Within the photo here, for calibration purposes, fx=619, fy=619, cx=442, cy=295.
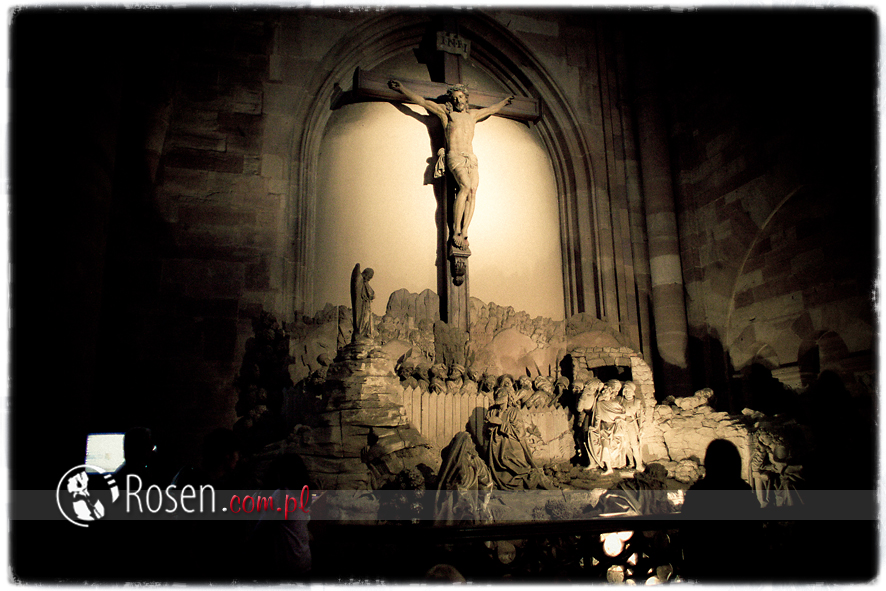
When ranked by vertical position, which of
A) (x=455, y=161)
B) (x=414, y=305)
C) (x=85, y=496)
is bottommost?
(x=85, y=496)

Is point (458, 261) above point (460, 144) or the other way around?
the other way around

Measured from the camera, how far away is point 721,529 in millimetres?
2492

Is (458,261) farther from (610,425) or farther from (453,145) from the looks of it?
(610,425)

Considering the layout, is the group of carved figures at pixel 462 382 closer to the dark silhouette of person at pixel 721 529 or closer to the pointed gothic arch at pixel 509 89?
the pointed gothic arch at pixel 509 89

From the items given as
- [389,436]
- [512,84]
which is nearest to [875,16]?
[512,84]

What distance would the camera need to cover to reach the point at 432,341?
8.11 metres

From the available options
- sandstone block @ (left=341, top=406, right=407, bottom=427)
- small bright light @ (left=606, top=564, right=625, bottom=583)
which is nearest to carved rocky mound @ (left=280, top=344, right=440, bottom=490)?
sandstone block @ (left=341, top=406, right=407, bottom=427)

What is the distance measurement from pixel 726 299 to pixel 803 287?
116 cm

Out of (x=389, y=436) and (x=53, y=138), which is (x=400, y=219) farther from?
(x=53, y=138)

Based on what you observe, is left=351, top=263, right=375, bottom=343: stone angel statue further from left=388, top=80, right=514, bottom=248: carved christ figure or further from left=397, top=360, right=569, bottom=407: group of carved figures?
left=388, top=80, right=514, bottom=248: carved christ figure

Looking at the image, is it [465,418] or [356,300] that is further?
[465,418]

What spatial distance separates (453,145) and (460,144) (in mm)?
104

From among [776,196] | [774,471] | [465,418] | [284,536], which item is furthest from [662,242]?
[284,536]

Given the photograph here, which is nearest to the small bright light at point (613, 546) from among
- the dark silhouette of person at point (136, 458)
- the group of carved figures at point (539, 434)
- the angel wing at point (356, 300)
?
the group of carved figures at point (539, 434)
